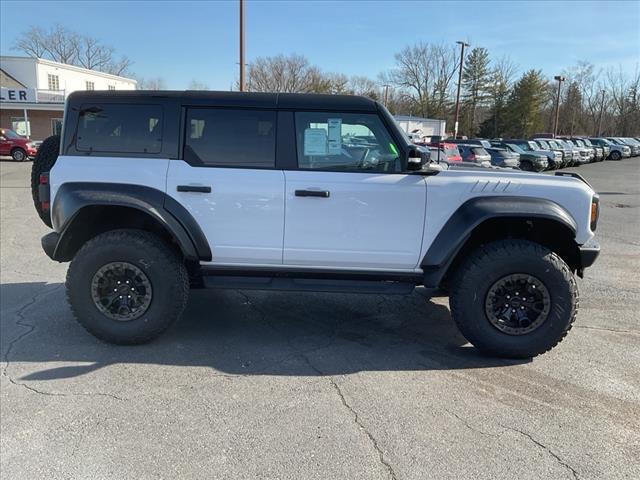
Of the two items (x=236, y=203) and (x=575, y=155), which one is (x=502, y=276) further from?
(x=575, y=155)

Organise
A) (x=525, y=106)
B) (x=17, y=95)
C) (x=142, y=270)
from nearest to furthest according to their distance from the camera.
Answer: (x=142, y=270), (x=17, y=95), (x=525, y=106)

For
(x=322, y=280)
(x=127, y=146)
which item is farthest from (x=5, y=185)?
(x=322, y=280)

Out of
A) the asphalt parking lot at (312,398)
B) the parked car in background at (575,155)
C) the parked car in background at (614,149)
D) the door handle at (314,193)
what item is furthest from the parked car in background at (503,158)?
the parked car in background at (614,149)

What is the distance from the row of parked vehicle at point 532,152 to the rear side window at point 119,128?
11687mm

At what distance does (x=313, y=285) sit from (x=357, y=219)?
667 mm

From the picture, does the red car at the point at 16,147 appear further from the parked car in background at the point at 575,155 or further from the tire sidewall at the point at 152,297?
the parked car in background at the point at 575,155

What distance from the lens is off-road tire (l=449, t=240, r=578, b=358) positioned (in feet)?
12.6

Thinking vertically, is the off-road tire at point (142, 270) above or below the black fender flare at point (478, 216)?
below

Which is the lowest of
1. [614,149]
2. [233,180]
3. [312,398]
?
[312,398]

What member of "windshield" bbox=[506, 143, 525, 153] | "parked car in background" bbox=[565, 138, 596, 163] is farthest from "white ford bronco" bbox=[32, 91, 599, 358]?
"parked car in background" bbox=[565, 138, 596, 163]

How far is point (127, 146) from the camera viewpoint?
404 centimetres

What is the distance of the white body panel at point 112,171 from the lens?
3953 mm

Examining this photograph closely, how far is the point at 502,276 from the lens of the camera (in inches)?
153

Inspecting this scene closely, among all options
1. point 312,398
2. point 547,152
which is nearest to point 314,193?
point 312,398
